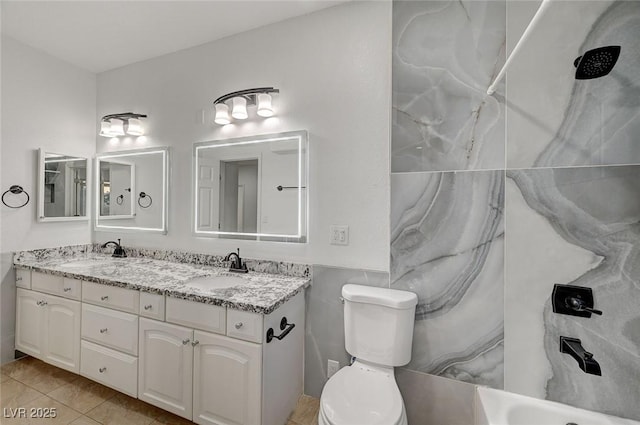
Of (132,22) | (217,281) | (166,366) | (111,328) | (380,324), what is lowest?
(166,366)

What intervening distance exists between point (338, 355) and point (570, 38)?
2.09 m

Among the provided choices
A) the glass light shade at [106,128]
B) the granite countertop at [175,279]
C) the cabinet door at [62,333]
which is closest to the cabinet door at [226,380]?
the granite countertop at [175,279]

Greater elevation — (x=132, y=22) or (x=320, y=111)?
(x=132, y=22)

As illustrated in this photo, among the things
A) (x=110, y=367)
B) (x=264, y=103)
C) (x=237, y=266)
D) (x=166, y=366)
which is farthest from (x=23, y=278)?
(x=264, y=103)

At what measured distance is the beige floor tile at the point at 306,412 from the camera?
5.24ft

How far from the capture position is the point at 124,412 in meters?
1.66

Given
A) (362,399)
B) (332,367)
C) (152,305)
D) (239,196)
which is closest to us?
(362,399)

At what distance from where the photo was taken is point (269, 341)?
1359 mm

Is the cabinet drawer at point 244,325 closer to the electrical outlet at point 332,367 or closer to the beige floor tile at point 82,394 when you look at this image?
the electrical outlet at point 332,367

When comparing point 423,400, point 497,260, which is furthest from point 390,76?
point 423,400

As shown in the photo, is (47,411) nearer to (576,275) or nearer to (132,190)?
(132,190)

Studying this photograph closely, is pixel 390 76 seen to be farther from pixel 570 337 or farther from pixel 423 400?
pixel 423 400

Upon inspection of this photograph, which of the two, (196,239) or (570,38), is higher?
(570,38)

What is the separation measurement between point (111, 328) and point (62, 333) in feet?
1.82
